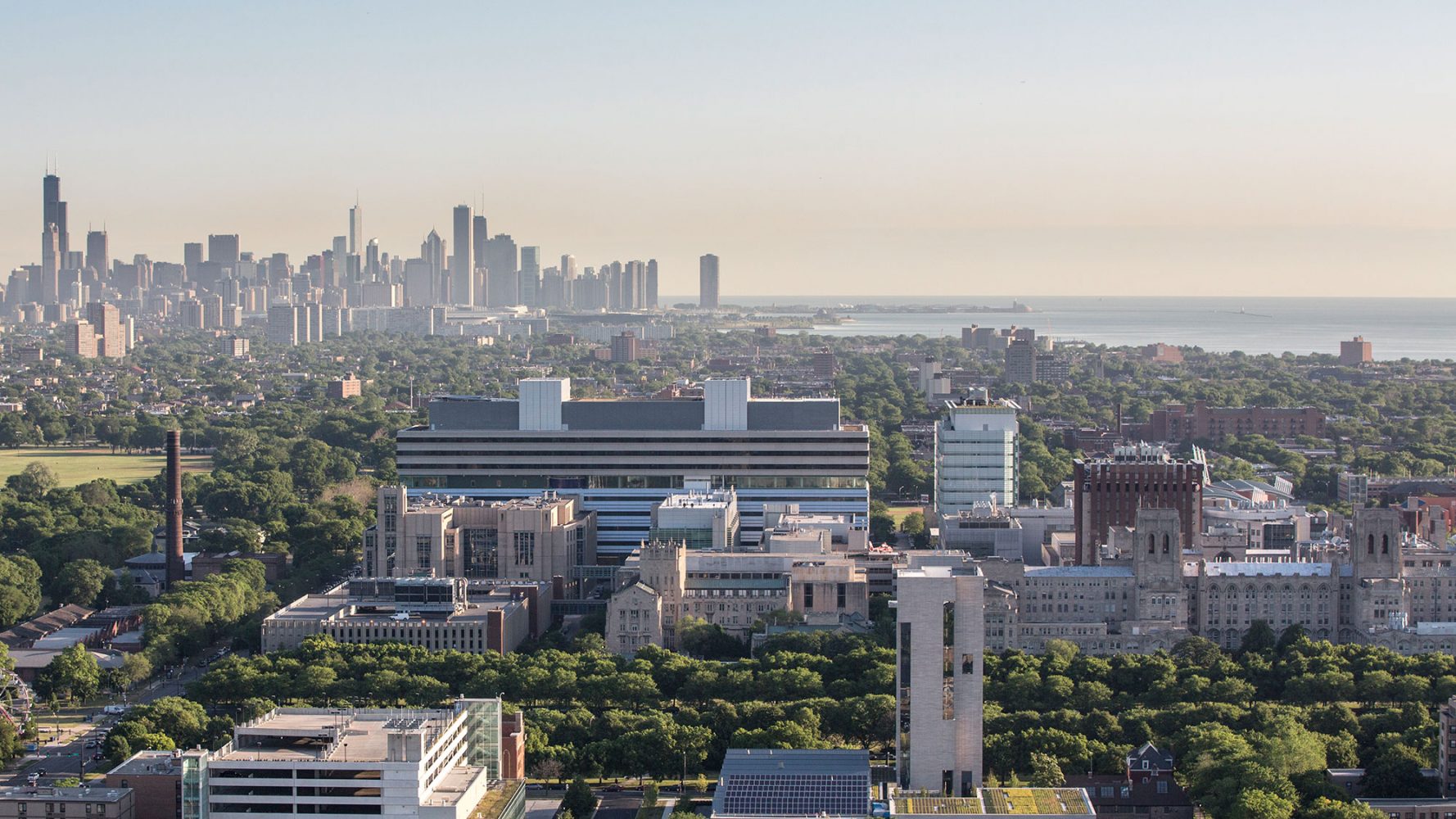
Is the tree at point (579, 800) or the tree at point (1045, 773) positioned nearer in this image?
the tree at point (1045, 773)

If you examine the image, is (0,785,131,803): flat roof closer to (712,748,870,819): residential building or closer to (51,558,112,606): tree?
(712,748,870,819): residential building

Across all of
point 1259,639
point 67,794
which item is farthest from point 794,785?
point 1259,639

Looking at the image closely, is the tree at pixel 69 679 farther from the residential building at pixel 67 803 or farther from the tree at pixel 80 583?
the tree at pixel 80 583

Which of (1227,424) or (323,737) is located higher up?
(1227,424)

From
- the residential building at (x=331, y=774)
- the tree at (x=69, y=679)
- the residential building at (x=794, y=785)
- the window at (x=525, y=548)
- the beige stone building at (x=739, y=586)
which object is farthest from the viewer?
the window at (x=525, y=548)

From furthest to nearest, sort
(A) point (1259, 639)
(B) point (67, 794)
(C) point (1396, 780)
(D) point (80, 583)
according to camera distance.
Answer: (D) point (80, 583)
(A) point (1259, 639)
(C) point (1396, 780)
(B) point (67, 794)

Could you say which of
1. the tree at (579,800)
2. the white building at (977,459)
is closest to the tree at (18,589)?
the tree at (579,800)

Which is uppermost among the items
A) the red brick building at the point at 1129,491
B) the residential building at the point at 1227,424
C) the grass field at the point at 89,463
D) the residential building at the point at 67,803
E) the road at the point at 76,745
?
the residential building at the point at 1227,424

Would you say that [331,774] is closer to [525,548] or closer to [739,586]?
[739,586]
